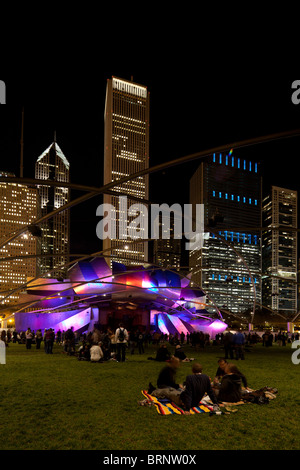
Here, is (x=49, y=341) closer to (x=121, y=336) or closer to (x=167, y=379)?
(x=121, y=336)

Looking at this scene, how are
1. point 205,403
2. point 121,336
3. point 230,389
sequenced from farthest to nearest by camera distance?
point 121,336 → point 230,389 → point 205,403

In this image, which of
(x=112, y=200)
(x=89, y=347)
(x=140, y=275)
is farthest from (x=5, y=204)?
(x=89, y=347)

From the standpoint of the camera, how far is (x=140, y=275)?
4553 cm

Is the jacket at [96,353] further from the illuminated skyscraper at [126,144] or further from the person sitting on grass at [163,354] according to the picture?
the illuminated skyscraper at [126,144]

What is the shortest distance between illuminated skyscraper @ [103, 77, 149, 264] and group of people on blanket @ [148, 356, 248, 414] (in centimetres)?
15544

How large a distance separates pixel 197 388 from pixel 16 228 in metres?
176

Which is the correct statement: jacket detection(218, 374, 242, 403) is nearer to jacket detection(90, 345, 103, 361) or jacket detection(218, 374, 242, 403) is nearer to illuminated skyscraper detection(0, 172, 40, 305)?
jacket detection(90, 345, 103, 361)

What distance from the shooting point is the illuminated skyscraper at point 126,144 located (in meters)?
172

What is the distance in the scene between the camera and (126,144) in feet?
586

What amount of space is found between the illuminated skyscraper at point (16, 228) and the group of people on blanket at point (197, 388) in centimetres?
15895

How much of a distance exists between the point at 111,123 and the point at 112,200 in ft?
121

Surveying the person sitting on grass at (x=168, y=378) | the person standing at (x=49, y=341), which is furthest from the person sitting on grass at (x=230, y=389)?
the person standing at (x=49, y=341)

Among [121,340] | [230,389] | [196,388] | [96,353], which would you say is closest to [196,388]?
[196,388]

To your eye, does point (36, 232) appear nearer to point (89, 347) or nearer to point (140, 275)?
point (89, 347)
